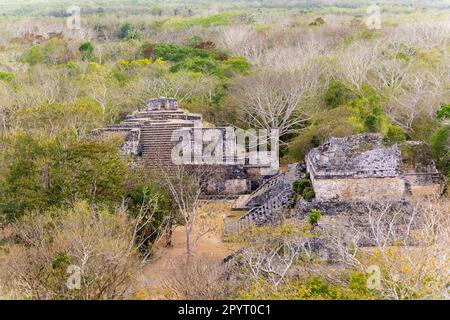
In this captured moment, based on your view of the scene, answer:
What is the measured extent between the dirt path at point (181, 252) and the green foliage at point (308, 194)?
3.82 m

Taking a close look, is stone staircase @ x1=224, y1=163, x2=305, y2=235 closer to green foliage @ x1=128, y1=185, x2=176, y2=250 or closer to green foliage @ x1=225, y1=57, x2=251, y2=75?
green foliage @ x1=128, y1=185, x2=176, y2=250

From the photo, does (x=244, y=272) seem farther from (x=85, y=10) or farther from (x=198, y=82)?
(x=85, y=10)

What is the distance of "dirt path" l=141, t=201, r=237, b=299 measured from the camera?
56.0 ft

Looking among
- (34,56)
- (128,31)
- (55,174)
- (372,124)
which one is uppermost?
(128,31)

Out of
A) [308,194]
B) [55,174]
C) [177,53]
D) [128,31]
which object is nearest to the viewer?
[55,174]

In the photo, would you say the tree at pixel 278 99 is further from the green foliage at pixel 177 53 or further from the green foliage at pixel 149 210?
the green foliage at pixel 177 53

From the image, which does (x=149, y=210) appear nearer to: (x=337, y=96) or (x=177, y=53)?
(x=337, y=96)

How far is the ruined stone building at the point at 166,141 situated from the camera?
27.9 metres

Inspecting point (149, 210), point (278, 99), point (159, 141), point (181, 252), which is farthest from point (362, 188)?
point (278, 99)

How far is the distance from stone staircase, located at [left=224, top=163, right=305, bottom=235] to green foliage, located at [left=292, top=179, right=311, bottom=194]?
291 millimetres

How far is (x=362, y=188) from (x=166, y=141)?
42.4 feet

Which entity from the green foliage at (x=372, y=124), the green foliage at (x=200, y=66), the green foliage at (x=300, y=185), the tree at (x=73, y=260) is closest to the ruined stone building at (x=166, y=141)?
the green foliage at (x=300, y=185)

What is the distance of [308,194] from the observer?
2198cm
